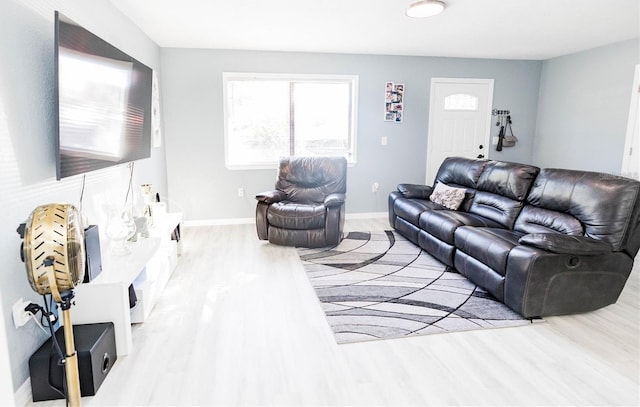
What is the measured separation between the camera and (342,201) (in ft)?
13.1

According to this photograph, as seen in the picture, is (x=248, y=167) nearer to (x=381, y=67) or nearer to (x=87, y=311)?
(x=381, y=67)

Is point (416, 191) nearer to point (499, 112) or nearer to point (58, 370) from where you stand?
point (499, 112)

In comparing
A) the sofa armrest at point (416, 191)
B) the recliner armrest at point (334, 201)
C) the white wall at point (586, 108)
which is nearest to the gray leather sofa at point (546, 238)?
the sofa armrest at point (416, 191)

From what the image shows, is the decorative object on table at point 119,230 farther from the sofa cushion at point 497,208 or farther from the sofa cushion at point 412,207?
the sofa cushion at point 497,208

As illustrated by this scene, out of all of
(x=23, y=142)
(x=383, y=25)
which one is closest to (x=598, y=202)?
(x=383, y=25)

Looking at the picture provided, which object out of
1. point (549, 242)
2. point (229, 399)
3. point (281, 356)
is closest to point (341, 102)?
point (549, 242)

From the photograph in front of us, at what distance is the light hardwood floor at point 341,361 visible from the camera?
1812 millimetres

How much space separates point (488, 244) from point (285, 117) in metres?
3.23

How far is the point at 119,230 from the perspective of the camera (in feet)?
8.02

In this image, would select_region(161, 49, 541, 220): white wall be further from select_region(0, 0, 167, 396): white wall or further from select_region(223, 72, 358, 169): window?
select_region(0, 0, 167, 396): white wall

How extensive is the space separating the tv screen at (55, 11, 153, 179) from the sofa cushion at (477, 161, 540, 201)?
325cm

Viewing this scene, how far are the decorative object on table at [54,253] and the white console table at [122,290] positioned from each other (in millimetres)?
481

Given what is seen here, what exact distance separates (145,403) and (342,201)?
2.64 m

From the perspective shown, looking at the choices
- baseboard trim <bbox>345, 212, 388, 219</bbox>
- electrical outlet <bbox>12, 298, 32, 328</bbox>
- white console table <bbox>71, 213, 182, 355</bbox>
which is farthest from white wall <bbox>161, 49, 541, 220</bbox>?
electrical outlet <bbox>12, 298, 32, 328</bbox>
